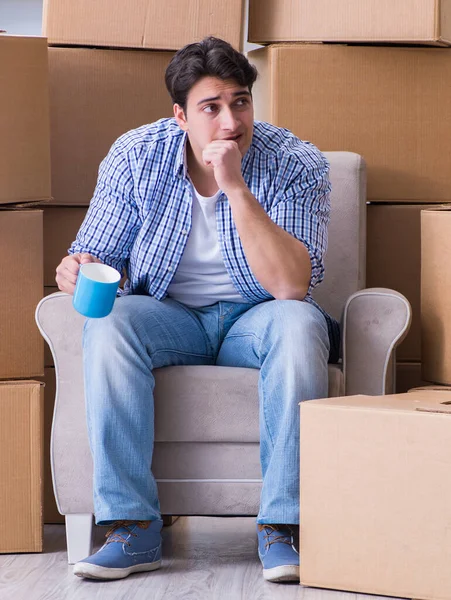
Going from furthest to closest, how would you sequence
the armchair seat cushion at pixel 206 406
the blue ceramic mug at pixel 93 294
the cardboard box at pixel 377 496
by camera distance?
1. the armchair seat cushion at pixel 206 406
2. the blue ceramic mug at pixel 93 294
3. the cardboard box at pixel 377 496

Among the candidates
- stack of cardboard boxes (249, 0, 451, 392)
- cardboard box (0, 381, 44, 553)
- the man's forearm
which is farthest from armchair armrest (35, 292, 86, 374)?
stack of cardboard boxes (249, 0, 451, 392)

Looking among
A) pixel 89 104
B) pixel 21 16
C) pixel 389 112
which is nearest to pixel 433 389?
pixel 389 112

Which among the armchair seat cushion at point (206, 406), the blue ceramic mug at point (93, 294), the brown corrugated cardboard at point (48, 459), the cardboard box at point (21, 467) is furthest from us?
the brown corrugated cardboard at point (48, 459)

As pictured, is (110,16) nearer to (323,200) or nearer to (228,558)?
(323,200)

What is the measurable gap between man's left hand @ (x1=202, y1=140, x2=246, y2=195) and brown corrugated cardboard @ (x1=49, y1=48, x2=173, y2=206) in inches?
19.2

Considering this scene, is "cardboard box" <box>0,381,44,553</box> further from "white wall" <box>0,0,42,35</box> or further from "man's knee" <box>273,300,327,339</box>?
"white wall" <box>0,0,42,35</box>

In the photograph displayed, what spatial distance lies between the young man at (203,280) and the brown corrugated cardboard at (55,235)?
262 millimetres

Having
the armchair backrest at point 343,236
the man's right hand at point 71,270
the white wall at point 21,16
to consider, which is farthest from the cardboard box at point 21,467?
the white wall at point 21,16

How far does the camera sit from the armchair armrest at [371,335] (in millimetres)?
1681

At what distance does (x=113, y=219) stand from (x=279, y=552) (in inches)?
26.5

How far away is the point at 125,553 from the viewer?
154cm

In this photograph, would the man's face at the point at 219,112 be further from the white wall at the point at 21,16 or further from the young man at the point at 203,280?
the white wall at the point at 21,16

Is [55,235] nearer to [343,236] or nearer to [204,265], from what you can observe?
[204,265]

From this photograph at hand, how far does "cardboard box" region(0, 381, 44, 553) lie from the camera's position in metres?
1.74
